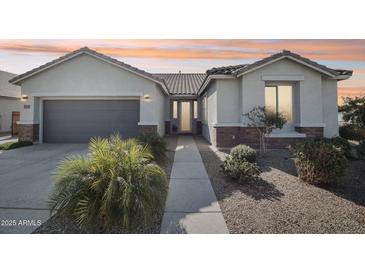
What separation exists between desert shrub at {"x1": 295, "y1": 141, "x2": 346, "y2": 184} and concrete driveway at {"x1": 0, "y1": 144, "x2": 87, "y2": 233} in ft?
18.9

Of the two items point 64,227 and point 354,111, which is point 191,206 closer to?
point 64,227

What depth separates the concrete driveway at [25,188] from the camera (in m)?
3.34

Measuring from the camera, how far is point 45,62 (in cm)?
1009

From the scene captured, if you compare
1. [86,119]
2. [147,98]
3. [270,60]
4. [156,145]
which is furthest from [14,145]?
[270,60]

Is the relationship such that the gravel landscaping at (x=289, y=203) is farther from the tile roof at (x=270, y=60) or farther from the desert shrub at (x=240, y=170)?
the tile roof at (x=270, y=60)

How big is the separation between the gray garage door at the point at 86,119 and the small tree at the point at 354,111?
11.7 m

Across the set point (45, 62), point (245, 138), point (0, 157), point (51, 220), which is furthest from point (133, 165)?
point (45, 62)

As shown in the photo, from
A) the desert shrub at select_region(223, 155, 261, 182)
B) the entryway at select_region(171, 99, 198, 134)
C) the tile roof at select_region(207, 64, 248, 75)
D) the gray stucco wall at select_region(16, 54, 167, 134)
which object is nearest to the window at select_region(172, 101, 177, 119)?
the entryway at select_region(171, 99, 198, 134)

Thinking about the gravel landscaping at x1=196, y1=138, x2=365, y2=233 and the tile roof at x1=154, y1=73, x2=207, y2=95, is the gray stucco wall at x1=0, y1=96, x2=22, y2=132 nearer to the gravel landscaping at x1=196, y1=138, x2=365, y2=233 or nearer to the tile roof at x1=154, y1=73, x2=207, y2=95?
the tile roof at x1=154, y1=73, x2=207, y2=95

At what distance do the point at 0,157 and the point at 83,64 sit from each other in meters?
5.66

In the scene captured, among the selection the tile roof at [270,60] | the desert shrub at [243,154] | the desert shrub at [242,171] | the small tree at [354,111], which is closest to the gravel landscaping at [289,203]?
the desert shrub at [242,171]

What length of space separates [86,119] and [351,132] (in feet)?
47.2

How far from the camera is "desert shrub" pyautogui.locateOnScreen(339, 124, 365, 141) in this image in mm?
9798

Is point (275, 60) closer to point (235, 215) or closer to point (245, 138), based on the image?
point (245, 138)
